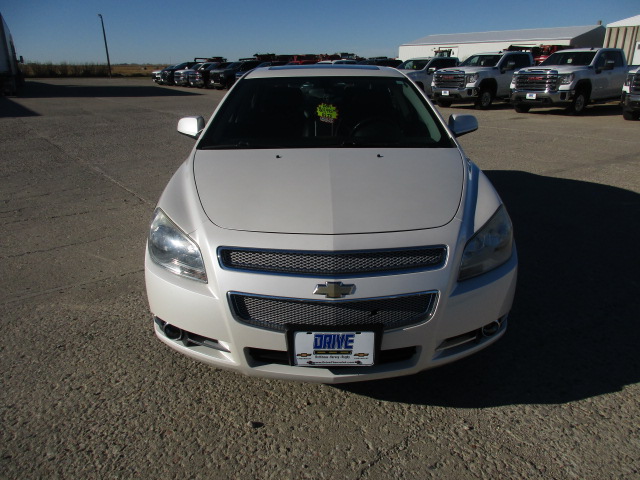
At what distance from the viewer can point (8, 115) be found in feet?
47.3

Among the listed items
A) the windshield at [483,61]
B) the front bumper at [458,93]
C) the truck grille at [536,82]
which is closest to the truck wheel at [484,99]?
the front bumper at [458,93]

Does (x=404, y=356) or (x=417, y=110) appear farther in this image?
(x=417, y=110)

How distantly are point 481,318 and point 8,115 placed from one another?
636 inches

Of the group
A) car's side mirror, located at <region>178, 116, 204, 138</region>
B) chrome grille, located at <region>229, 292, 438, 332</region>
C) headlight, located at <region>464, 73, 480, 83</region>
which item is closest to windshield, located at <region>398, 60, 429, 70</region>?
headlight, located at <region>464, 73, 480, 83</region>

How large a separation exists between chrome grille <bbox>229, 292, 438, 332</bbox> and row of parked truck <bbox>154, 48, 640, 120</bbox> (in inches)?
420

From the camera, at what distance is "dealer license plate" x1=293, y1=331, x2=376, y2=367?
6.72 ft

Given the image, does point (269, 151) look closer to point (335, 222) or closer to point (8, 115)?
point (335, 222)

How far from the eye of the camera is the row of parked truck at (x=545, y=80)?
14102mm

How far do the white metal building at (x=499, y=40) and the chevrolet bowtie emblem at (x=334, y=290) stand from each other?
43.4 meters

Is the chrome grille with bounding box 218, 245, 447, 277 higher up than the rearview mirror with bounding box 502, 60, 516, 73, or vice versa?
the rearview mirror with bounding box 502, 60, 516, 73

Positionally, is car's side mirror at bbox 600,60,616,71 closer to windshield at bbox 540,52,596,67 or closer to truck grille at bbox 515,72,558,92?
windshield at bbox 540,52,596,67

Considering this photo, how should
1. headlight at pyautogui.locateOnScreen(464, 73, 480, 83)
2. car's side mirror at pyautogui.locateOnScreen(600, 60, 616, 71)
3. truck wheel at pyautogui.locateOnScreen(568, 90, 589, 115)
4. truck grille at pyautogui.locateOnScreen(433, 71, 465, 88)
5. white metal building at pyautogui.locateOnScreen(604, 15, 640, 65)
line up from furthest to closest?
1. white metal building at pyautogui.locateOnScreen(604, 15, 640, 65)
2. truck grille at pyautogui.locateOnScreen(433, 71, 465, 88)
3. headlight at pyautogui.locateOnScreen(464, 73, 480, 83)
4. car's side mirror at pyautogui.locateOnScreen(600, 60, 616, 71)
5. truck wheel at pyautogui.locateOnScreen(568, 90, 589, 115)

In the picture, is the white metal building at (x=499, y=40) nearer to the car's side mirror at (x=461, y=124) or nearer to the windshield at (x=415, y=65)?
the windshield at (x=415, y=65)

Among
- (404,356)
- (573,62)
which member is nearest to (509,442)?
(404,356)
